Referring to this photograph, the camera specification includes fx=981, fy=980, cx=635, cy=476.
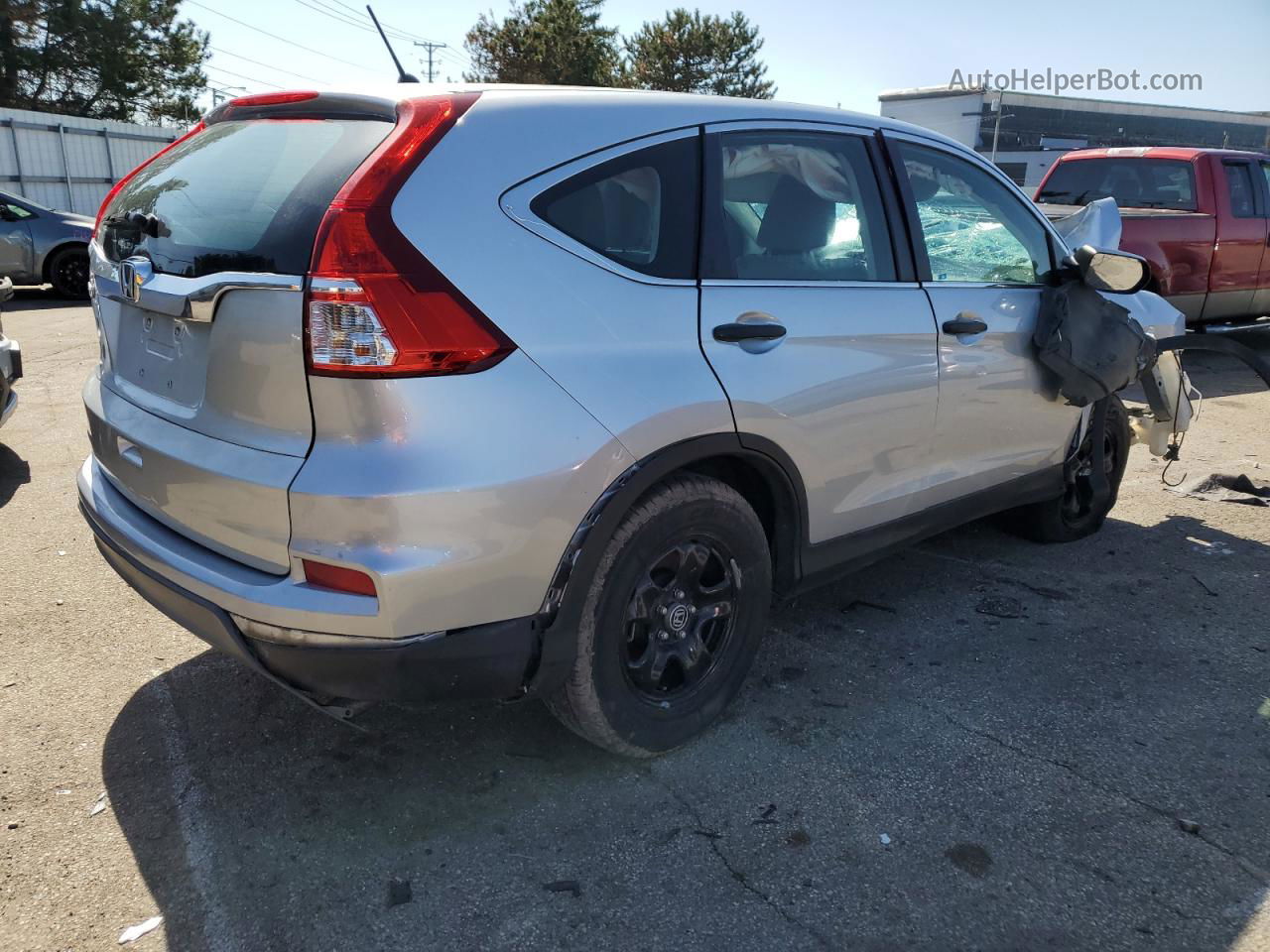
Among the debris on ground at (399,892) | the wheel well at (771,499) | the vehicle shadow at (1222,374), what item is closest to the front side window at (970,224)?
the wheel well at (771,499)

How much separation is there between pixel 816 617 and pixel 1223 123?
68.8 m

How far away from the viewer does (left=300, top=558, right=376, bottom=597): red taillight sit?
2195 millimetres

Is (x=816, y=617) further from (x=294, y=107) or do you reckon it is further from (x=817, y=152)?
(x=294, y=107)

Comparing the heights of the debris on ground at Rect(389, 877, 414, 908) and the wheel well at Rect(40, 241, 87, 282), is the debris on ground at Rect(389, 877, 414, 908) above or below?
below

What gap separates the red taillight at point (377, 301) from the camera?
7.04 ft

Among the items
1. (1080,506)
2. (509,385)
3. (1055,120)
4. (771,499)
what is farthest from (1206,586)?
(1055,120)

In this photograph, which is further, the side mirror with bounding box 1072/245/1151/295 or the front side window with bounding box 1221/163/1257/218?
the front side window with bounding box 1221/163/1257/218

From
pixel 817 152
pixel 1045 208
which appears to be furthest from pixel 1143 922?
pixel 1045 208

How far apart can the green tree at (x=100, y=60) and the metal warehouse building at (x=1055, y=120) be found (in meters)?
37.3

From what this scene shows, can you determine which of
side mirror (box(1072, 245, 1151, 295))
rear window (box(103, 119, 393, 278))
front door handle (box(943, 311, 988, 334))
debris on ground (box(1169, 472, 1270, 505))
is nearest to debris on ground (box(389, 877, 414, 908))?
rear window (box(103, 119, 393, 278))

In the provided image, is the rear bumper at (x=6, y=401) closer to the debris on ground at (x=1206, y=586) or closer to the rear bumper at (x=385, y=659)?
the rear bumper at (x=385, y=659)

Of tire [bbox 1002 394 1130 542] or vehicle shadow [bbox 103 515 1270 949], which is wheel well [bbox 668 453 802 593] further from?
tire [bbox 1002 394 1130 542]

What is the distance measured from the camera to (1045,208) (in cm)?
951

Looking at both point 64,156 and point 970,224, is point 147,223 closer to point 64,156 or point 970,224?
point 970,224
